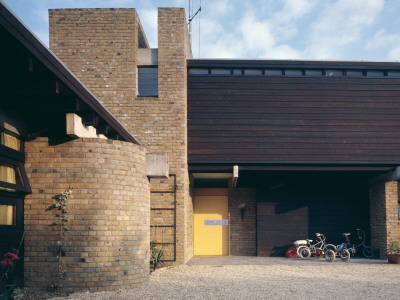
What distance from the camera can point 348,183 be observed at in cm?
1642

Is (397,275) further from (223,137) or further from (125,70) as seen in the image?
(125,70)

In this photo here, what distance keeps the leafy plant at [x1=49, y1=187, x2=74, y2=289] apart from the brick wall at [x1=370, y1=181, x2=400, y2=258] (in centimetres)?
1101

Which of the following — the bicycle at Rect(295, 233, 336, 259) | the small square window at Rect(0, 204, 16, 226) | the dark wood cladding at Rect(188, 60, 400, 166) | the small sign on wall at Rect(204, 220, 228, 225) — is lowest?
the bicycle at Rect(295, 233, 336, 259)

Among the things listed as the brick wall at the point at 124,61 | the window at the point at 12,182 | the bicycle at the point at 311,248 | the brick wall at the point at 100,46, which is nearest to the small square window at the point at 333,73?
the brick wall at the point at 124,61

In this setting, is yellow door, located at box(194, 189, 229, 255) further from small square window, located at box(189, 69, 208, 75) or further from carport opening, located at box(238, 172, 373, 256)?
small square window, located at box(189, 69, 208, 75)

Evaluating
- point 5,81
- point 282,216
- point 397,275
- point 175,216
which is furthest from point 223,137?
point 5,81

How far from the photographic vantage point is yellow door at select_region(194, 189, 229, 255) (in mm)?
17281

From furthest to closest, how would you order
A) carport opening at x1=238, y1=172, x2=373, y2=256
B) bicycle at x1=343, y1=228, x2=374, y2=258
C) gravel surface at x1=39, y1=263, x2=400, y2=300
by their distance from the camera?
carport opening at x1=238, y1=172, x2=373, y2=256 < bicycle at x1=343, y1=228, x2=374, y2=258 < gravel surface at x1=39, y1=263, x2=400, y2=300

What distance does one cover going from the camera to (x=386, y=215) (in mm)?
14562

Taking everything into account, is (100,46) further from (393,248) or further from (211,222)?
(393,248)

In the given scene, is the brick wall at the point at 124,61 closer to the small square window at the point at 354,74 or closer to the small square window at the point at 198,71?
the small square window at the point at 198,71

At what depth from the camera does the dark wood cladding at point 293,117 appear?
14391 millimetres

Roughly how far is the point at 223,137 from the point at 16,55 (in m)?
9.74

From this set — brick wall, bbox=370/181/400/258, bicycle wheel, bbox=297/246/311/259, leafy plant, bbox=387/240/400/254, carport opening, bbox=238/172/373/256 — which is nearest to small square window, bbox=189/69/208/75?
carport opening, bbox=238/172/373/256
